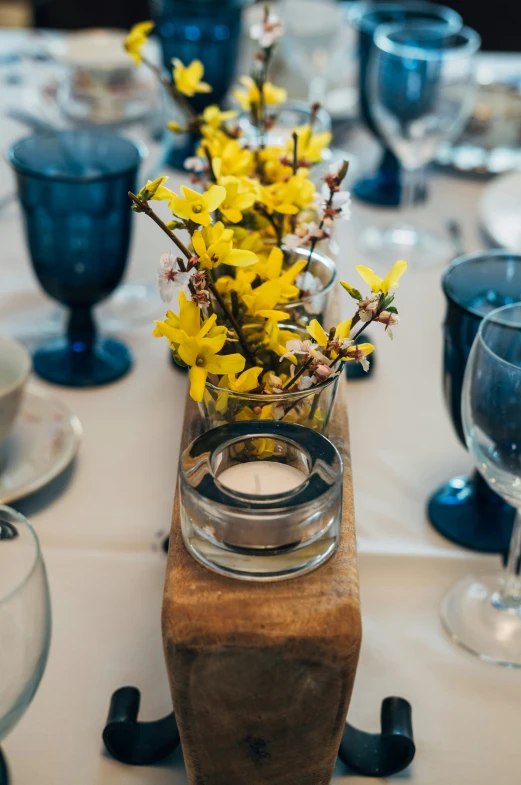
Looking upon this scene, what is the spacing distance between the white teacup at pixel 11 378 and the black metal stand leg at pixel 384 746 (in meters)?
0.34

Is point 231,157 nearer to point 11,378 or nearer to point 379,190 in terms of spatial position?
point 11,378

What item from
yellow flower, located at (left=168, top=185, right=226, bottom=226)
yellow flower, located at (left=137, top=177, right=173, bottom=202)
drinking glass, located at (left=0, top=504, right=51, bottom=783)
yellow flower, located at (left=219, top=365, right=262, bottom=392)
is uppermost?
yellow flower, located at (left=137, top=177, right=173, bottom=202)

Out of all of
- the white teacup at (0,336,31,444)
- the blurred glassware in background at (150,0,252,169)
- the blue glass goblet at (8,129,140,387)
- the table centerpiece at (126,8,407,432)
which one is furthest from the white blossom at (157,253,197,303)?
the blurred glassware in background at (150,0,252,169)

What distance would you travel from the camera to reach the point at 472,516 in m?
0.76

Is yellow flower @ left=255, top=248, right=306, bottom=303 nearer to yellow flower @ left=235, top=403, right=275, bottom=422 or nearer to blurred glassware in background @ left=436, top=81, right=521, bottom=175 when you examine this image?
yellow flower @ left=235, top=403, right=275, bottom=422

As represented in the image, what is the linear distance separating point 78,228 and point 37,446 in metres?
0.21

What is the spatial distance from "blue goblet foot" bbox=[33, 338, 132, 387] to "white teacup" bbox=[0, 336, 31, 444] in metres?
0.12

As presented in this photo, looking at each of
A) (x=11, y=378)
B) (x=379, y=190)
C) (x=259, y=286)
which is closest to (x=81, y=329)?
(x=11, y=378)

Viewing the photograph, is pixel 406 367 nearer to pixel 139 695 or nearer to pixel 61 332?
pixel 61 332

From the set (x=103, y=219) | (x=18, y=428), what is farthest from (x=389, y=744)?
(x=103, y=219)

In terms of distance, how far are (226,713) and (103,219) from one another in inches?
20.5

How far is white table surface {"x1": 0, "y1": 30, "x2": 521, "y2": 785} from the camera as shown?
585mm

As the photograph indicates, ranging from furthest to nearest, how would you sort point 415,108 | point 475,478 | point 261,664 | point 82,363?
point 415,108 → point 82,363 → point 475,478 → point 261,664

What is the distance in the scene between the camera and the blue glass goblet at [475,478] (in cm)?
74
